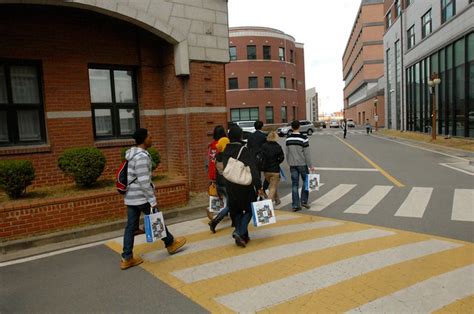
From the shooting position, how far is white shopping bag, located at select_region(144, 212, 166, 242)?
5173 millimetres

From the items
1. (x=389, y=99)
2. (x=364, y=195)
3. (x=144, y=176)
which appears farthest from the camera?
(x=389, y=99)

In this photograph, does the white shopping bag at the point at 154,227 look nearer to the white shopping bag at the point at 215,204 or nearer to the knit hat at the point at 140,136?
the knit hat at the point at 140,136

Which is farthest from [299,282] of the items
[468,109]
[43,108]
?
[468,109]

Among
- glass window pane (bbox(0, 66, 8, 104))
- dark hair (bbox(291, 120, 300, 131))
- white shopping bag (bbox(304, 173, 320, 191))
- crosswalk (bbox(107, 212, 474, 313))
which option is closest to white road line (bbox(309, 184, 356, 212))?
white shopping bag (bbox(304, 173, 320, 191))

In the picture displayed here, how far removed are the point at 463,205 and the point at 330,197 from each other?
2.92 m

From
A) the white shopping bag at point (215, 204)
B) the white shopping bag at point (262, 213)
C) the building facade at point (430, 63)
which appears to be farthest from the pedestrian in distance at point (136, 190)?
the building facade at point (430, 63)

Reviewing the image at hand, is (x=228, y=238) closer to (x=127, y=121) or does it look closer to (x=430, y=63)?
(x=127, y=121)

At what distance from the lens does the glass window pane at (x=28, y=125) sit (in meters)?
8.39

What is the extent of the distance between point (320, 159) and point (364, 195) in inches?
339

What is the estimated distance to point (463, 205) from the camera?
7.85 meters

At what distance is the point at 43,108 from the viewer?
8.55 metres

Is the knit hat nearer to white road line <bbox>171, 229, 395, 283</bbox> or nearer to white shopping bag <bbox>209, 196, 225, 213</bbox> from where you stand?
white road line <bbox>171, 229, 395, 283</bbox>

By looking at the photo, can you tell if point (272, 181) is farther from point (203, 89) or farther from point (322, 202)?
point (203, 89)

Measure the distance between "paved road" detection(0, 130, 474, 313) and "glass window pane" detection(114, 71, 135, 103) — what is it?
13.7 feet
